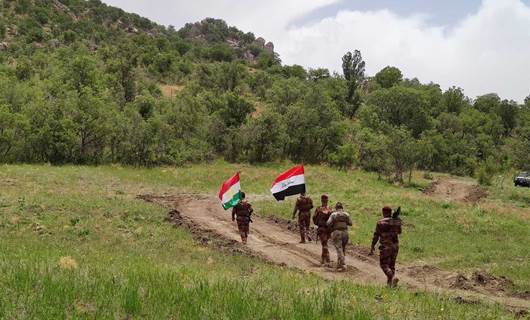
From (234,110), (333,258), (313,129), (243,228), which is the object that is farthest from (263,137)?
(333,258)

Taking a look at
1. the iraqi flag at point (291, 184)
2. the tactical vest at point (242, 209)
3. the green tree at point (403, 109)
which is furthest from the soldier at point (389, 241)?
the green tree at point (403, 109)

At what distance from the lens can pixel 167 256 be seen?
16.6 meters

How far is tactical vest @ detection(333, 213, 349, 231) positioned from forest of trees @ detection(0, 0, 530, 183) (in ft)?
124

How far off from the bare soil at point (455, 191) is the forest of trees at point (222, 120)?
11.7 ft

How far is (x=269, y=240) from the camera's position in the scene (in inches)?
851

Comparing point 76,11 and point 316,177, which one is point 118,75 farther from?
point 76,11

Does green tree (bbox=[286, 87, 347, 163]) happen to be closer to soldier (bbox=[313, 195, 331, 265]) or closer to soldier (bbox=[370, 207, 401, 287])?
soldier (bbox=[313, 195, 331, 265])

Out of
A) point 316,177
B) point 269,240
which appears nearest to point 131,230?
point 269,240

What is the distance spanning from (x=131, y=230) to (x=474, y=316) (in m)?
14.8

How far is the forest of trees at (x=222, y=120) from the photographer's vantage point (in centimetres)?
5259

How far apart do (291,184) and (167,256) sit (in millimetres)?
5133

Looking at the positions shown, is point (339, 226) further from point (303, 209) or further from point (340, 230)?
point (303, 209)

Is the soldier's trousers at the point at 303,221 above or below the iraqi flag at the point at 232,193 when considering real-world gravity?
below

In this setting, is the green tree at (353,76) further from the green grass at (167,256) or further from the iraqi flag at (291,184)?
the iraqi flag at (291,184)
